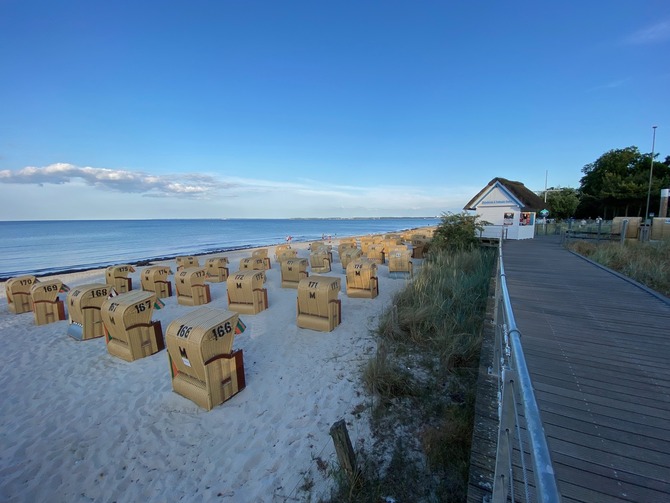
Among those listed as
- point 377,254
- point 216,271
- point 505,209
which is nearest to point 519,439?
point 216,271

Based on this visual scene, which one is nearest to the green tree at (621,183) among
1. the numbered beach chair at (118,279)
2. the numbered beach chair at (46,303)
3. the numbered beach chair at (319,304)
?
the numbered beach chair at (319,304)

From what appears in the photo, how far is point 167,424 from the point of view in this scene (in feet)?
16.0

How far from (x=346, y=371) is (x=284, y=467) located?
2.20 m

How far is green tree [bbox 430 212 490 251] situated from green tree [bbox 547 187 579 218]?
31418 mm

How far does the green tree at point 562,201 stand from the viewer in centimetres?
4003

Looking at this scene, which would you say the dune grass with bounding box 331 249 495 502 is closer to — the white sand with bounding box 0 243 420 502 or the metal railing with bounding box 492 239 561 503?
the white sand with bounding box 0 243 420 502

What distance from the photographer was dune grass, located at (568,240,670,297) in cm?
834

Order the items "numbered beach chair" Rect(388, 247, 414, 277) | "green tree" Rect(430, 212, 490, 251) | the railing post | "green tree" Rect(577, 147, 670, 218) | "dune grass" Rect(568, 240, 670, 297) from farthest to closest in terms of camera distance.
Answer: "green tree" Rect(577, 147, 670, 218) < "green tree" Rect(430, 212, 490, 251) < "numbered beach chair" Rect(388, 247, 414, 277) < "dune grass" Rect(568, 240, 670, 297) < the railing post

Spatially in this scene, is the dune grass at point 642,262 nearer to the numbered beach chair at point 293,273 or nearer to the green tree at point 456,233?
the green tree at point 456,233

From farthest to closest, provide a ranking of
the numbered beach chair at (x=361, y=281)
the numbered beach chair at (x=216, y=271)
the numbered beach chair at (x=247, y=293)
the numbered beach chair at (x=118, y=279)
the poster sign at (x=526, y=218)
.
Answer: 1. the poster sign at (x=526, y=218)
2. the numbered beach chair at (x=216, y=271)
3. the numbered beach chair at (x=118, y=279)
4. the numbered beach chair at (x=361, y=281)
5. the numbered beach chair at (x=247, y=293)

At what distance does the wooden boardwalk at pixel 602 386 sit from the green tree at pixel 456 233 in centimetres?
989

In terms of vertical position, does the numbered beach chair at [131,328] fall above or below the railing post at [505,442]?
below

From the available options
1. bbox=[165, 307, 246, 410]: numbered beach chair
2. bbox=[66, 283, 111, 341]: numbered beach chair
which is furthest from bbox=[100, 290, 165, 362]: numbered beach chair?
bbox=[165, 307, 246, 410]: numbered beach chair

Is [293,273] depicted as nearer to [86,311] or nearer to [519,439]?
[86,311]
